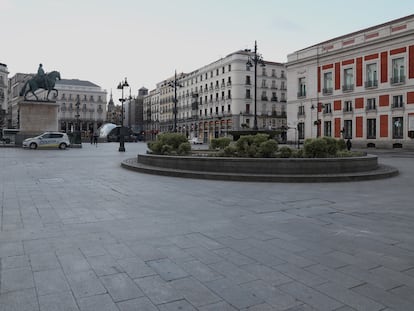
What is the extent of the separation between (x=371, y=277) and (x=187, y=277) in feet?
6.10

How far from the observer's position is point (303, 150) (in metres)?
13.3

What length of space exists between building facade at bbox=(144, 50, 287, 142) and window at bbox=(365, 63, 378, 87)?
28943 mm

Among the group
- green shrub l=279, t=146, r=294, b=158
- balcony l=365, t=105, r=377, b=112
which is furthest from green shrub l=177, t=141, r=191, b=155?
balcony l=365, t=105, r=377, b=112

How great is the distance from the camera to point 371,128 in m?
43.8

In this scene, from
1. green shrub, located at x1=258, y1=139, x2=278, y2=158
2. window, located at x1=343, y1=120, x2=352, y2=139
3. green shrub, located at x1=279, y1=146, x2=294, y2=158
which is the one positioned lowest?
green shrub, located at x1=279, y1=146, x2=294, y2=158

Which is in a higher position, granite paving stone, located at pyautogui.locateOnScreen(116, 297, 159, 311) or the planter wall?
the planter wall

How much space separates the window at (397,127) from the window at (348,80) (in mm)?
7426

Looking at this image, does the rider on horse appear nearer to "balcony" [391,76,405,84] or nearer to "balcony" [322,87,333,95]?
"balcony" [322,87,333,95]

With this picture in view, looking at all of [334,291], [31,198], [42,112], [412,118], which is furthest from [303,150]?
[412,118]

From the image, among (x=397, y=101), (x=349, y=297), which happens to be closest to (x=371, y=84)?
(x=397, y=101)

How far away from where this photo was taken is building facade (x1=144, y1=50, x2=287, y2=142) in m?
76.6

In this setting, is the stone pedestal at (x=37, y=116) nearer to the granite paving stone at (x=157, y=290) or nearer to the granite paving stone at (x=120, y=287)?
the granite paving stone at (x=120, y=287)

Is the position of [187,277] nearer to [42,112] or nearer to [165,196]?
[165,196]

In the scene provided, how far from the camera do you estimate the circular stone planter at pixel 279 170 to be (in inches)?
449
